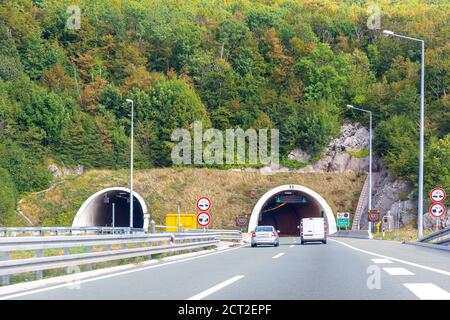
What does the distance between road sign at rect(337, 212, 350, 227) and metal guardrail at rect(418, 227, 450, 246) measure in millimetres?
29840

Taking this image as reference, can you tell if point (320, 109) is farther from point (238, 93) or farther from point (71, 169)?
point (71, 169)

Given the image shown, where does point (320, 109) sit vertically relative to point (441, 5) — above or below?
below

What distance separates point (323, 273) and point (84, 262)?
5.56 metres

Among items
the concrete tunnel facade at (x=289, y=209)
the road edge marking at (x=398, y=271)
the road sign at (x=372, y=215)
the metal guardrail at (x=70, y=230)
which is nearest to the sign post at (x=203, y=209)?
the metal guardrail at (x=70, y=230)

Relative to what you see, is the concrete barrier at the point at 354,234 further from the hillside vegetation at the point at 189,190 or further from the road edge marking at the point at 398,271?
the road edge marking at the point at 398,271

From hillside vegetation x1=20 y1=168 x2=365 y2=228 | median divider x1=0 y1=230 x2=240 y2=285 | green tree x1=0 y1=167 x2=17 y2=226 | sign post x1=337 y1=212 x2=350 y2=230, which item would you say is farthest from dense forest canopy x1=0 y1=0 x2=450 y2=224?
median divider x1=0 y1=230 x2=240 y2=285

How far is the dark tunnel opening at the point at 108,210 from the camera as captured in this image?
60.8m

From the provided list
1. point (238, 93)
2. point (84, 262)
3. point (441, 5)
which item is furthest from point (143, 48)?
point (84, 262)

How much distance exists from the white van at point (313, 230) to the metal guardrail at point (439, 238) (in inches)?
315

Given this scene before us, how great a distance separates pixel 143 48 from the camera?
9925cm

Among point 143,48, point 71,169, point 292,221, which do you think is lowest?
point 292,221
